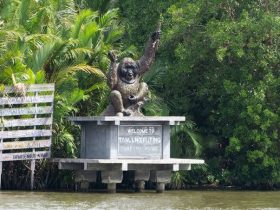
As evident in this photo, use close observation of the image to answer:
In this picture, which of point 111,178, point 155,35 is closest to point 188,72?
point 155,35

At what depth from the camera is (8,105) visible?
92.5ft

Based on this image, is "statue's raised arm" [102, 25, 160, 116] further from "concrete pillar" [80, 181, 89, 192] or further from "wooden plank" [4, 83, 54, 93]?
"concrete pillar" [80, 181, 89, 192]

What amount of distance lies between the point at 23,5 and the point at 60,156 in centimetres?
366

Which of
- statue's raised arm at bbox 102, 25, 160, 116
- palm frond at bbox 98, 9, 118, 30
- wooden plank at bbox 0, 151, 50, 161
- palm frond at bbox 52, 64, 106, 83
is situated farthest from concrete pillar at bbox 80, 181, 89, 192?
palm frond at bbox 98, 9, 118, 30

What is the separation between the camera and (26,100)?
28.2 meters

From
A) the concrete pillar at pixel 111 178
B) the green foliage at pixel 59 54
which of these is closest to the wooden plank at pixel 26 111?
the green foliage at pixel 59 54

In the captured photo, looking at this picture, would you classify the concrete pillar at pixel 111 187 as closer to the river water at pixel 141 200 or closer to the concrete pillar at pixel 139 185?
the river water at pixel 141 200

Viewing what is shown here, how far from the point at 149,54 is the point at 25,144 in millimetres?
3518

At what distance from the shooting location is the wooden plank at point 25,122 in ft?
91.5

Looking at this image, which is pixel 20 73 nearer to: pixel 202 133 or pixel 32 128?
pixel 32 128

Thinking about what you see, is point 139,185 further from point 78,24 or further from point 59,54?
point 78,24

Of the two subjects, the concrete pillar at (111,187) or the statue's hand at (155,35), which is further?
the statue's hand at (155,35)

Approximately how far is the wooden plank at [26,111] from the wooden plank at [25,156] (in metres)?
0.91

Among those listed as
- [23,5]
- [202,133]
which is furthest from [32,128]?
[202,133]
